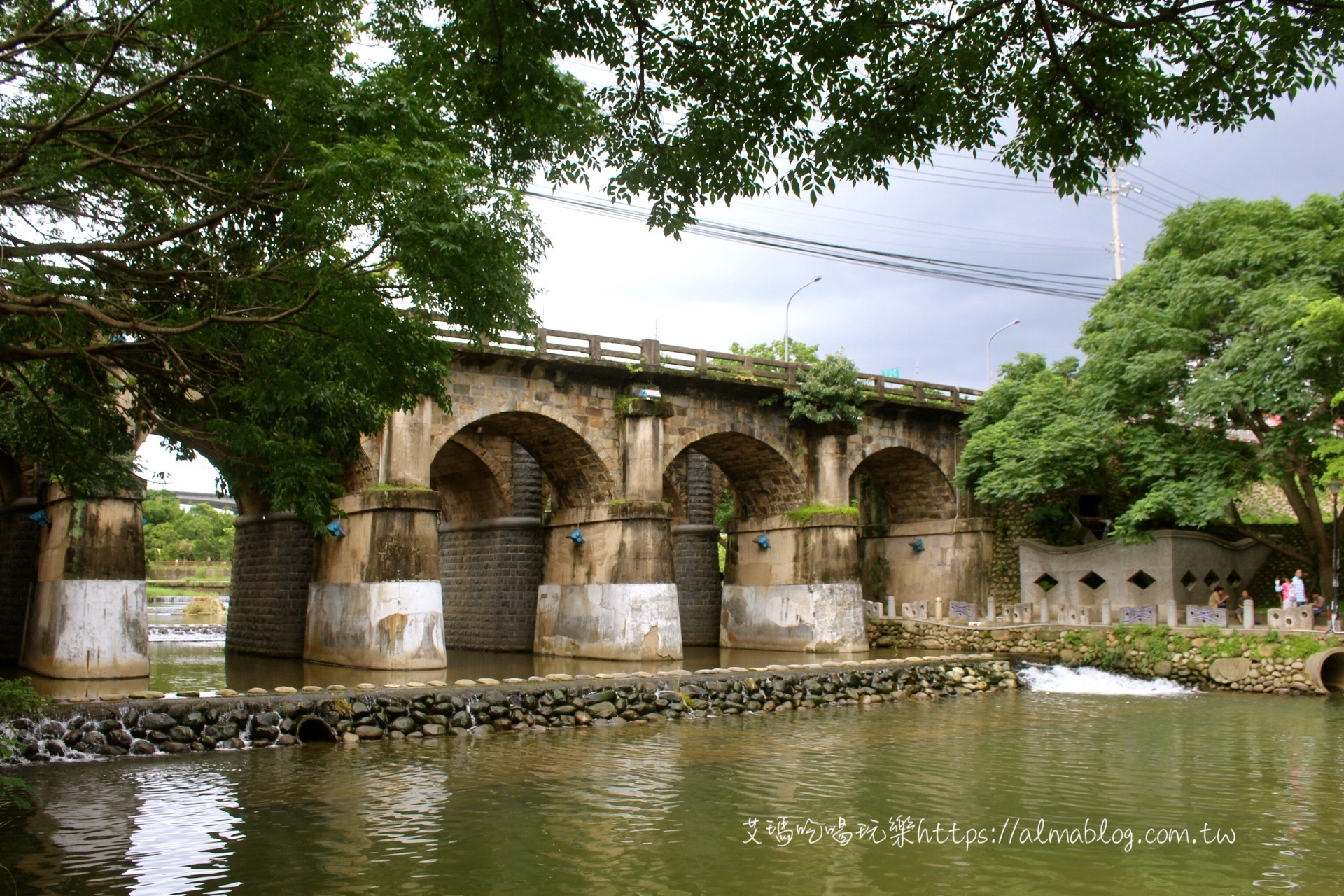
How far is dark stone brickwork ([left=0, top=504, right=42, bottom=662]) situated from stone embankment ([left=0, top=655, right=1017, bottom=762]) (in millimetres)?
10091

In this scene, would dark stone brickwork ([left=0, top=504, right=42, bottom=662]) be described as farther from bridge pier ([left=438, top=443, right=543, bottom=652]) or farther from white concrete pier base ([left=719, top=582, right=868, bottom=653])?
white concrete pier base ([left=719, top=582, right=868, bottom=653])

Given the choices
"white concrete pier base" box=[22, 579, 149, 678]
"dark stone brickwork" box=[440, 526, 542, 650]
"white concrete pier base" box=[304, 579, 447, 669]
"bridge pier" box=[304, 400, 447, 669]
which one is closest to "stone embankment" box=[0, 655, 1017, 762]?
"white concrete pier base" box=[304, 579, 447, 669]

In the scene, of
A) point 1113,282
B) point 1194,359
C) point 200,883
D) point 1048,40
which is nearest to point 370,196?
point 1048,40

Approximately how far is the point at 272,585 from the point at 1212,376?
20.7 m

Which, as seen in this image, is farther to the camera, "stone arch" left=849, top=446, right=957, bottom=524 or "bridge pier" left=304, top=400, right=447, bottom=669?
"stone arch" left=849, top=446, right=957, bottom=524

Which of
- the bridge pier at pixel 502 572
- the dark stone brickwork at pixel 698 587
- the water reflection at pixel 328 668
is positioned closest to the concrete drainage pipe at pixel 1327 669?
the water reflection at pixel 328 668

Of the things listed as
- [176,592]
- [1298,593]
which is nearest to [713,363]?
[1298,593]

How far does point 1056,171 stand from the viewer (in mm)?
6883

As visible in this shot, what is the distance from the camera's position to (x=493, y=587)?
27.5 m

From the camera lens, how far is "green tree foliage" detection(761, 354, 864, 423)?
1045 inches

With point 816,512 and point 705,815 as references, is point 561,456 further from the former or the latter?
point 705,815

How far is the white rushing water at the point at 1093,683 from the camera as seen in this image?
69.5 ft

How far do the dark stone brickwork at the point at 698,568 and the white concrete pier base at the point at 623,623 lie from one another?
24.0 ft

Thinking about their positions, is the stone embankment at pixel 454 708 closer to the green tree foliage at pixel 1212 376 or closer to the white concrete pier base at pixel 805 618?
the white concrete pier base at pixel 805 618
